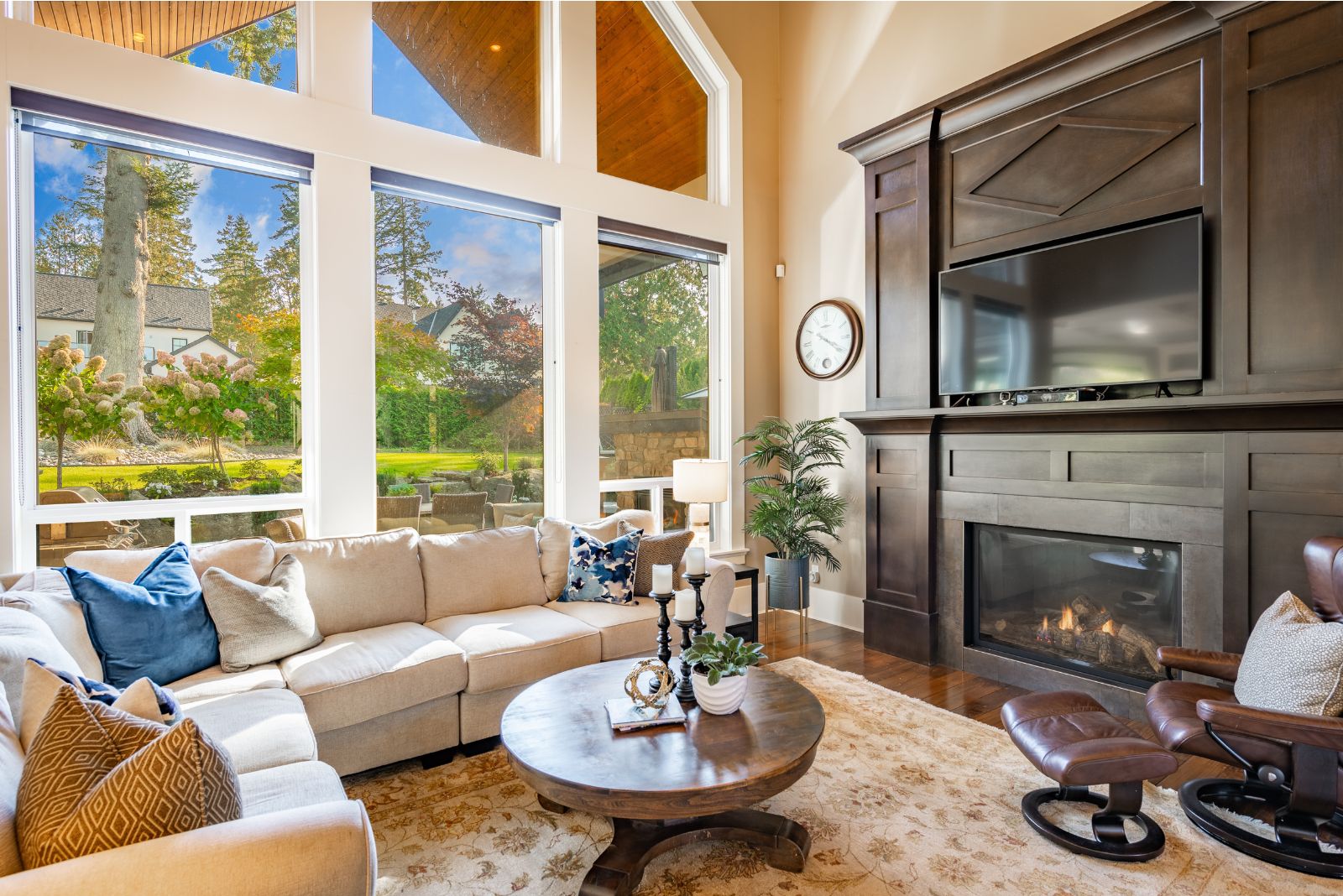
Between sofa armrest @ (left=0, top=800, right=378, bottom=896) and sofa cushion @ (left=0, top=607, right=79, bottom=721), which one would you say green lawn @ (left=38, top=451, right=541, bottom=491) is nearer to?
sofa cushion @ (left=0, top=607, right=79, bottom=721)

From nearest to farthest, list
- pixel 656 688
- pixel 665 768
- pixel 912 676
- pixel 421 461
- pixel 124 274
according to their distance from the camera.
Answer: pixel 665 768, pixel 656 688, pixel 124 274, pixel 912 676, pixel 421 461

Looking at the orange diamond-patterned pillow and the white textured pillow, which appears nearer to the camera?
the orange diamond-patterned pillow

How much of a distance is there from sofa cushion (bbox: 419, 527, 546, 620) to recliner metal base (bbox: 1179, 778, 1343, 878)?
9.26 ft

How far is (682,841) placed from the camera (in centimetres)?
201

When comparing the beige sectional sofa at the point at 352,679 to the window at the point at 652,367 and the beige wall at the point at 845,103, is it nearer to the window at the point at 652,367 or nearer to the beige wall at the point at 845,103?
the window at the point at 652,367

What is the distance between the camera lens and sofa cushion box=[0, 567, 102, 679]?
82.4 inches

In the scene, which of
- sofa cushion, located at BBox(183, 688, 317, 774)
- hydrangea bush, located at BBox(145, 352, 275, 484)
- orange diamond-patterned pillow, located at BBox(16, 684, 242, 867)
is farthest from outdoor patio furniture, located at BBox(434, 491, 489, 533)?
orange diamond-patterned pillow, located at BBox(16, 684, 242, 867)

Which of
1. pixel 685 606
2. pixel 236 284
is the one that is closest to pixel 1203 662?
pixel 685 606

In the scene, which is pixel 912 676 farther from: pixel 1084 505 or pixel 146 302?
pixel 146 302

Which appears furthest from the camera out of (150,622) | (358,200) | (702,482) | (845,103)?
(845,103)

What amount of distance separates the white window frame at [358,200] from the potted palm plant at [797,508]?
49 cm

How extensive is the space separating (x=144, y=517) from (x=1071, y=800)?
3.94 m

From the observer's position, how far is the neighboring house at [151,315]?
2.89 m

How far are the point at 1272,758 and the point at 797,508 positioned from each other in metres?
2.71
